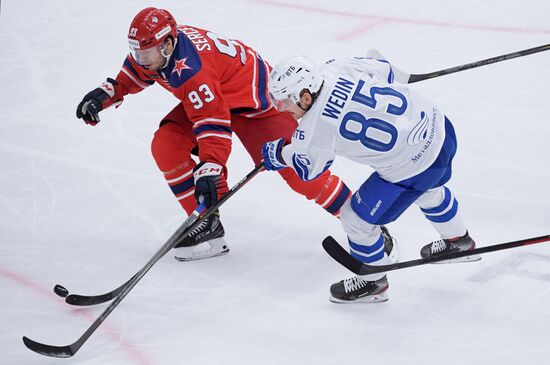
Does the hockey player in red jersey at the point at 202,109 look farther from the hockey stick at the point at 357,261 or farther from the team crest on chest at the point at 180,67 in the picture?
the hockey stick at the point at 357,261

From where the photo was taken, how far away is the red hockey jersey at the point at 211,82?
3.39 meters

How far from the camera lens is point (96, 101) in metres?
3.68

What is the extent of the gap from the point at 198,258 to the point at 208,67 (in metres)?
0.84

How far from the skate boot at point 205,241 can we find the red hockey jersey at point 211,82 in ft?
1.43

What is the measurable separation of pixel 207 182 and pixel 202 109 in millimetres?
298

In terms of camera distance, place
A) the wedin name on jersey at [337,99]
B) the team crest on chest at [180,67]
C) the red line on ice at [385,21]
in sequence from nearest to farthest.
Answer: the wedin name on jersey at [337,99]
the team crest on chest at [180,67]
the red line on ice at [385,21]

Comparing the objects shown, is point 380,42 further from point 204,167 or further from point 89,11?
point 204,167

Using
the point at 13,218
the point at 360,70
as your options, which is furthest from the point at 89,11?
the point at 360,70

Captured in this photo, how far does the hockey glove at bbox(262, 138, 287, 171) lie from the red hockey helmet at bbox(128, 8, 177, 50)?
0.60m

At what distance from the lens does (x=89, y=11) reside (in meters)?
6.53

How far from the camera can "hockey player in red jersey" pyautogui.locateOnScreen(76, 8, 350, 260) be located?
337cm

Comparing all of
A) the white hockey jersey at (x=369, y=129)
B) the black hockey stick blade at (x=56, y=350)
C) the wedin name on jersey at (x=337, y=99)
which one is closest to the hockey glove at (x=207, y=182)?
the white hockey jersey at (x=369, y=129)

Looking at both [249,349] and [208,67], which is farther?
[208,67]

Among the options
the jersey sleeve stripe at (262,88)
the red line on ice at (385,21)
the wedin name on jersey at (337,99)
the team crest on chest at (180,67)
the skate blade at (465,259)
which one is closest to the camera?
the wedin name on jersey at (337,99)
